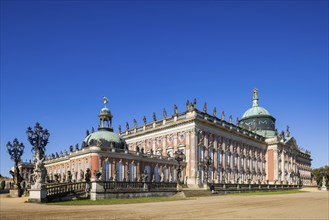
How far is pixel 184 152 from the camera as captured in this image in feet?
202

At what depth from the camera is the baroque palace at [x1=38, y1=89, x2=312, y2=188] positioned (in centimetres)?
5319

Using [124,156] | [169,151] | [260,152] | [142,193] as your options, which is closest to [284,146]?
[260,152]

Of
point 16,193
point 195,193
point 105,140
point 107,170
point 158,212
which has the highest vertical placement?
point 105,140

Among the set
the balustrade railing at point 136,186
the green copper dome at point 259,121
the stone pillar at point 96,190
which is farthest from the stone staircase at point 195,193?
the green copper dome at point 259,121

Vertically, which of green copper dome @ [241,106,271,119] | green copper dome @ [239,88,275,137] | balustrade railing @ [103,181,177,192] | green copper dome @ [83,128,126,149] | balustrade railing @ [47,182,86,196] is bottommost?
balustrade railing @ [103,181,177,192]

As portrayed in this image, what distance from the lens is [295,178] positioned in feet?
318

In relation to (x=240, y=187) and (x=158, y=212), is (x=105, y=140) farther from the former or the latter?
(x=158, y=212)

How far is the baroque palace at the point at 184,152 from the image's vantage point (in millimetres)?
53188

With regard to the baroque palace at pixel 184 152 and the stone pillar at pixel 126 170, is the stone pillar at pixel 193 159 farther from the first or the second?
the stone pillar at pixel 126 170

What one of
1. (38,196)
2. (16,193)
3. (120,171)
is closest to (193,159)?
(120,171)

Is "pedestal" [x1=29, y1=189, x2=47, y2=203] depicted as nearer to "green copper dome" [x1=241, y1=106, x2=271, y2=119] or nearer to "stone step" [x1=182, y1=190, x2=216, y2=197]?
"stone step" [x1=182, y1=190, x2=216, y2=197]

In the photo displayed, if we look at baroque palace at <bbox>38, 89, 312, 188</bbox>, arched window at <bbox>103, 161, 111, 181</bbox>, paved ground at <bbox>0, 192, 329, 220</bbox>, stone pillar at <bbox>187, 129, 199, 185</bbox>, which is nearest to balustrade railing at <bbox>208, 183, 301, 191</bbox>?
baroque palace at <bbox>38, 89, 312, 188</bbox>

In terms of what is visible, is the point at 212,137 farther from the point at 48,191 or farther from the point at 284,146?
the point at 48,191

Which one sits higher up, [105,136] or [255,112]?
[255,112]
